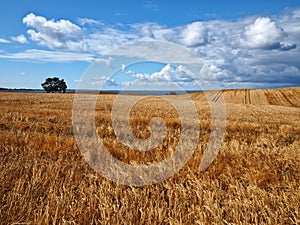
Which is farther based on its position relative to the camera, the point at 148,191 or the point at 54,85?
the point at 54,85

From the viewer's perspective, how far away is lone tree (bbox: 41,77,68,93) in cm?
11418

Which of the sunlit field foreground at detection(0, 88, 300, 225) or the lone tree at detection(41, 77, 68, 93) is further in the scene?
the lone tree at detection(41, 77, 68, 93)

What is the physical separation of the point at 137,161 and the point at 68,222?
2.22 m

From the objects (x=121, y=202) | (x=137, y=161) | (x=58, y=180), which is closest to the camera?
(x=121, y=202)

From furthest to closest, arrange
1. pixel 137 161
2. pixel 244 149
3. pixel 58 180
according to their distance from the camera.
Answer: pixel 244 149 < pixel 137 161 < pixel 58 180

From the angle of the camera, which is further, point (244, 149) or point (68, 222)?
point (244, 149)

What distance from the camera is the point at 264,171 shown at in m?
4.21

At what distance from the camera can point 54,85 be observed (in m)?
115

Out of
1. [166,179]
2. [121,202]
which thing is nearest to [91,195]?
[121,202]

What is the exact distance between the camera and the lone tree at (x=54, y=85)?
114181mm

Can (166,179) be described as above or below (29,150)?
below

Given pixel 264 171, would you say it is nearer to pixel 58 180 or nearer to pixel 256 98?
pixel 58 180

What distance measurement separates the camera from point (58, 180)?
362 cm

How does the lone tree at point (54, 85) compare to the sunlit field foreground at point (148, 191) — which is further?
the lone tree at point (54, 85)
